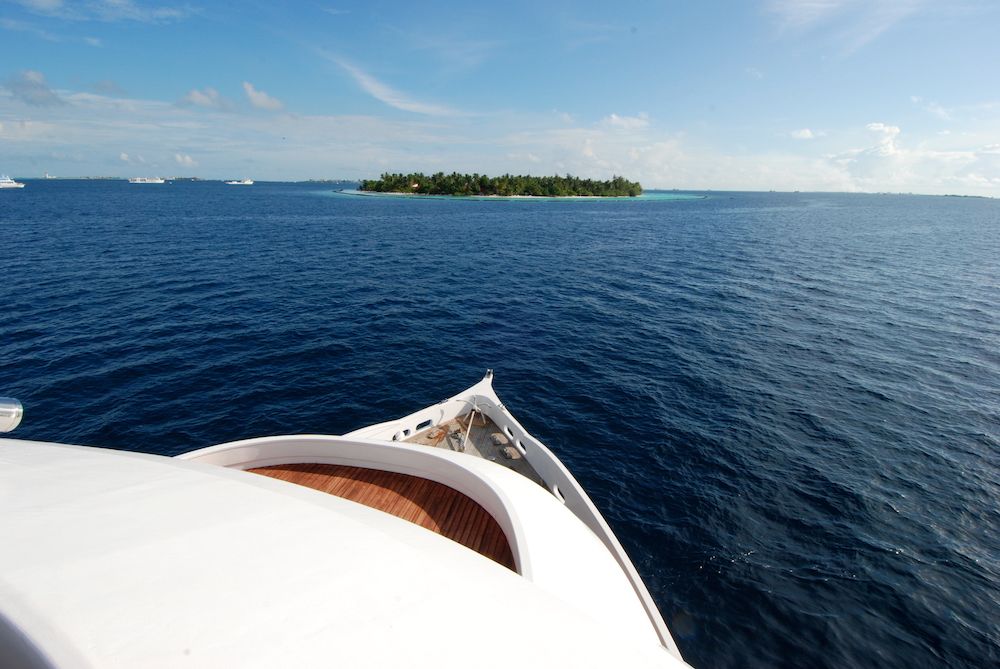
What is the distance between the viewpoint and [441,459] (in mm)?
11008

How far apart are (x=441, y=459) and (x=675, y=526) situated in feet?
37.4

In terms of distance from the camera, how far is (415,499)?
35.2 feet

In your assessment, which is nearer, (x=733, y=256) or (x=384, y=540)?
(x=384, y=540)

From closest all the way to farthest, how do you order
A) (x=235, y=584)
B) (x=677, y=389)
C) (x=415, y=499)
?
(x=235, y=584) < (x=415, y=499) < (x=677, y=389)

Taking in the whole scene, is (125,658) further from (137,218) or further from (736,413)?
(137,218)

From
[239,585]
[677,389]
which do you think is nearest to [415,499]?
[239,585]

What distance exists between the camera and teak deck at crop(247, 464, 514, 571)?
9.54 m

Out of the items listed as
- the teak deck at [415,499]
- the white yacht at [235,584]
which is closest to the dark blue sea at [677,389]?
the teak deck at [415,499]

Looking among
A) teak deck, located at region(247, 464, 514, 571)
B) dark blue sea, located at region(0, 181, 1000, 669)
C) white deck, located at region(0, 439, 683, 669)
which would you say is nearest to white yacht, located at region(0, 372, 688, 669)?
white deck, located at region(0, 439, 683, 669)

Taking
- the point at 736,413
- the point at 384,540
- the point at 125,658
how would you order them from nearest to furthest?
the point at 125,658 → the point at 384,540 → the point at 736,413

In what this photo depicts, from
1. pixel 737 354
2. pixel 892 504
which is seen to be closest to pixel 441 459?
pixel 892 504

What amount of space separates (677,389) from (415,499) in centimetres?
2108

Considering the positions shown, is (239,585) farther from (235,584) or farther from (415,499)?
(415,499)

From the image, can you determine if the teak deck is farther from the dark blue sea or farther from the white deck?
the dark blue sea
